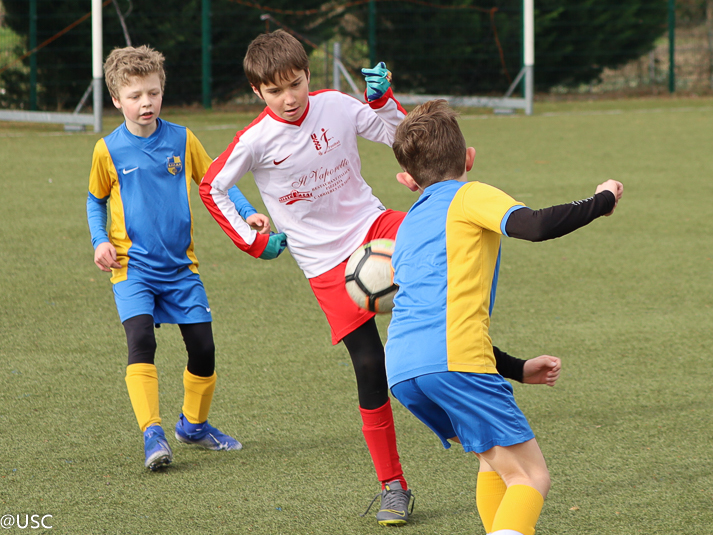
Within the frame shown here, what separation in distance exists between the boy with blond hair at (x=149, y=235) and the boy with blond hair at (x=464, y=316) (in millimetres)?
1156

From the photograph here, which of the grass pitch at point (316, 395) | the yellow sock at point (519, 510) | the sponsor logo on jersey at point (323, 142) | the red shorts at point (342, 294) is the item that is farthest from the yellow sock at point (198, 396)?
the yellow sock at point (519, 510)

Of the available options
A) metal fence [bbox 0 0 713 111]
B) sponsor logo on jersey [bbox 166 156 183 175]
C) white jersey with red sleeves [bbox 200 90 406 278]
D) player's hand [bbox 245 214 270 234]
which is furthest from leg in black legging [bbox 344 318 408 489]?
metal fence [bbox 0 0 713 111]

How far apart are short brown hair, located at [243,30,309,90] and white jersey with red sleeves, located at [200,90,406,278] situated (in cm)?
18

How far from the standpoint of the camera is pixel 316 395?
4133 mm

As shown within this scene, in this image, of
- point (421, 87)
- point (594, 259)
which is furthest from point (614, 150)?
point (421, 87)

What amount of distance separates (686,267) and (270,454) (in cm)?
377

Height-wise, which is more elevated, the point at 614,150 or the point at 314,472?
the point at 614,150

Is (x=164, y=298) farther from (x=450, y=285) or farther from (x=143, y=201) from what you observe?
(x=450, y=285)

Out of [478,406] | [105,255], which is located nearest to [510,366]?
[478,406]

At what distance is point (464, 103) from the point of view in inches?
640

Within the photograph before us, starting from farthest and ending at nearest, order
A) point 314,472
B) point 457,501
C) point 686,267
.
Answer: point 686,267, point 314,472, point 457,501

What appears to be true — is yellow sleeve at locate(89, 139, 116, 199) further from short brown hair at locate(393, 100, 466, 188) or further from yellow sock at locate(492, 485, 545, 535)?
yellow sock at locate(492, 485, 545, 535)

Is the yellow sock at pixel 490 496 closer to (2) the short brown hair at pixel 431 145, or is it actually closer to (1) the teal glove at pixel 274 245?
(2) the short brown hair at pixel 431 145

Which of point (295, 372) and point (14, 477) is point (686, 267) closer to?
point (295, 372)
